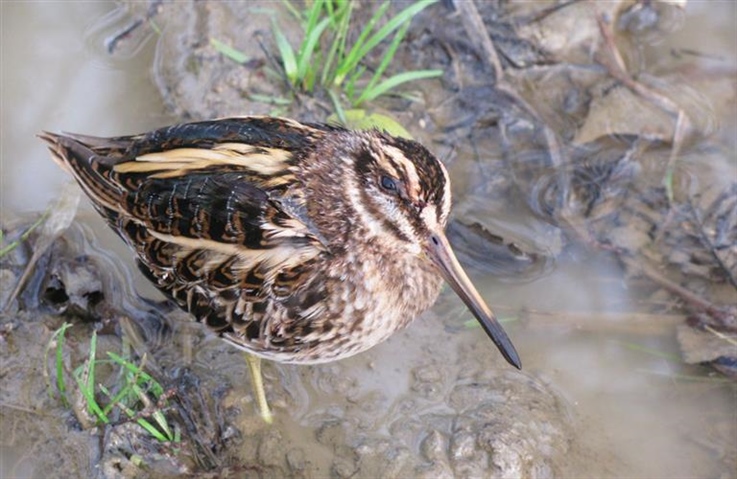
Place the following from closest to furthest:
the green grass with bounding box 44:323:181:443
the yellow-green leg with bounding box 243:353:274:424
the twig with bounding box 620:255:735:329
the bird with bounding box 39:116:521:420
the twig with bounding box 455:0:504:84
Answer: the bird with bounding box 39:116:521:420
the green grass with bounding box 44:323:181:443
the yellow-green leg with bounding box 243:353:274:424
the twig with bounding box 620:255:735:329
the twig with bounding box 455:0:504:84

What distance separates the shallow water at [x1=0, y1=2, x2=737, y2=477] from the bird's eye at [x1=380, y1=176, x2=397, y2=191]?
1.00 metres

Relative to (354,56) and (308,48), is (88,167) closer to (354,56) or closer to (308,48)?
(308,48)

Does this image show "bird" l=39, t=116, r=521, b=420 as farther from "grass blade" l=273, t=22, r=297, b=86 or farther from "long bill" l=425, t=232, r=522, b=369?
"grass blade" l=273, t=22, r=297, b=86

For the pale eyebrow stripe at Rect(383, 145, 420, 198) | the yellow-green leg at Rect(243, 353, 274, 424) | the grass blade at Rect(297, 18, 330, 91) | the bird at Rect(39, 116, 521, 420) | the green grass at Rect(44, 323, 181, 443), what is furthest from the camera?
the grass blade at Rect(297, 18, 330, 91)

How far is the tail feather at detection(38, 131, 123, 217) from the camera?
339cm

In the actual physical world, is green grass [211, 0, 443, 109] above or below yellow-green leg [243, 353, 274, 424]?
above

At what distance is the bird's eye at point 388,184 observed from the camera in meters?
3.02

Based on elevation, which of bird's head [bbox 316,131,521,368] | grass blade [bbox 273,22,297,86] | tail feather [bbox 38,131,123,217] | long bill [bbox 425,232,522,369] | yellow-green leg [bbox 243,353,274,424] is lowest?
yellow-green leg [bbox 243,353,274,424]

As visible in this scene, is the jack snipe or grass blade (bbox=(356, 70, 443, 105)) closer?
the jack snipe

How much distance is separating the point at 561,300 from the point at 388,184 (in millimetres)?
1299

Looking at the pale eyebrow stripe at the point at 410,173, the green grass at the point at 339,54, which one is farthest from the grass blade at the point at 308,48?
the pale eyebrow stripe at the point at 410,173

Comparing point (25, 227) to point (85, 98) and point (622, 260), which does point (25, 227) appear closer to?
point (85, 98)

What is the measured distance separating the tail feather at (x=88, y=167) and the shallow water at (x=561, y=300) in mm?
633

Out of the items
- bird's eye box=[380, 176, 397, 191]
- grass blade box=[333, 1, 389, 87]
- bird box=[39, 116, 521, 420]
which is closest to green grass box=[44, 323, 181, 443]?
bird box=[39, 116, 521, 420]
